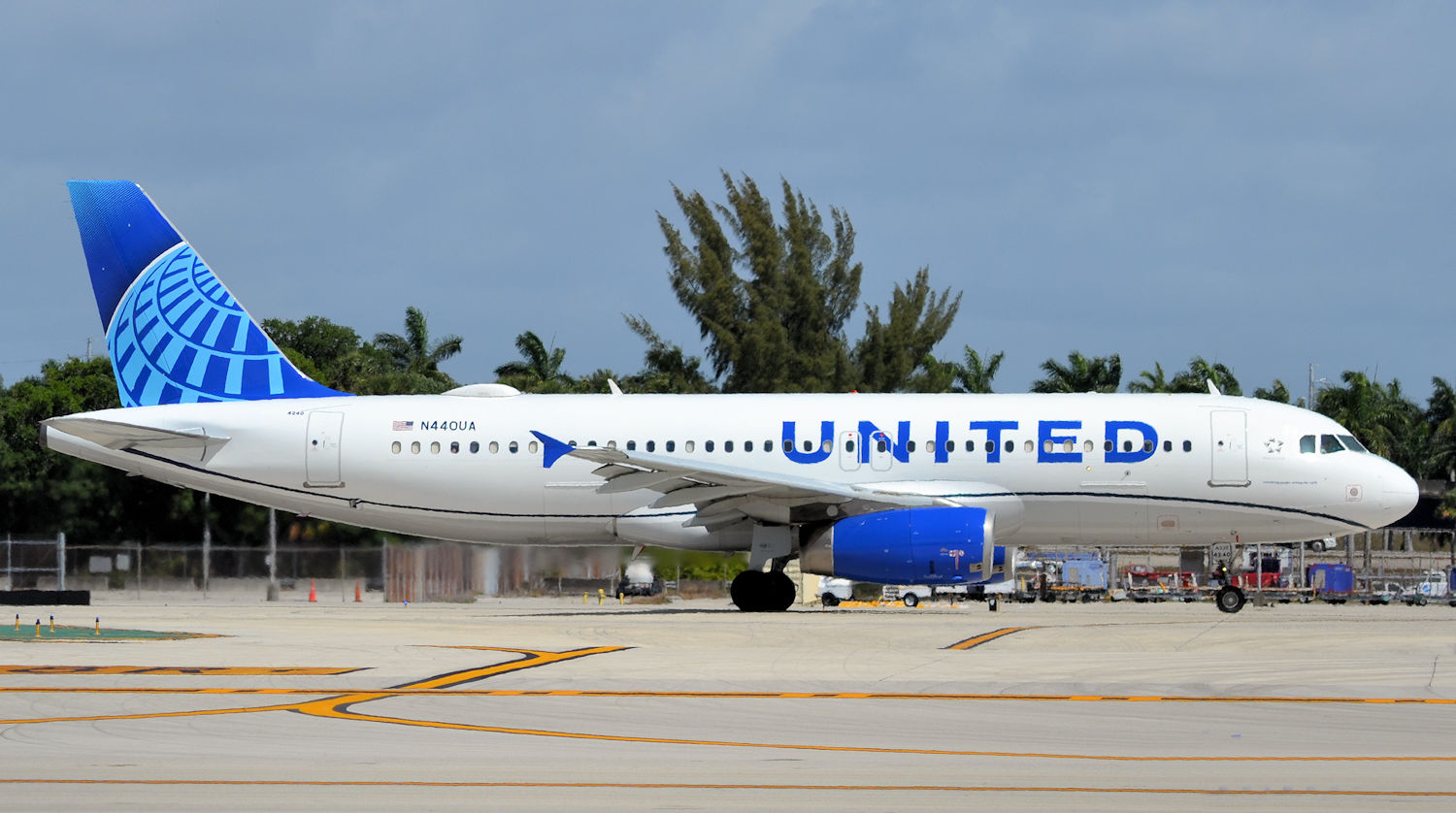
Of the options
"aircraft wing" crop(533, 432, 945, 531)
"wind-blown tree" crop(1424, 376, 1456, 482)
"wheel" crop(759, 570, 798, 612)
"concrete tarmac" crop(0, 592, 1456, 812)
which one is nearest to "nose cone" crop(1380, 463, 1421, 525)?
"concrete tarmac" crop(0, 592, 1456, 812)

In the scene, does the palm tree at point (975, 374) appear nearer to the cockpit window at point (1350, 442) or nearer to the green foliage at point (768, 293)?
the green foliage at point (768, 293)

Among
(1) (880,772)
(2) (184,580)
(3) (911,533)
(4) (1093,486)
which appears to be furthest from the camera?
(2) (184,580)

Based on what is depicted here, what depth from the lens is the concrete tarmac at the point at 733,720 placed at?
832 centimetres

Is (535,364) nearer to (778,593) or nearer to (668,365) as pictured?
(668,365)

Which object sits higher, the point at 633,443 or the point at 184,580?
the point at 633,443

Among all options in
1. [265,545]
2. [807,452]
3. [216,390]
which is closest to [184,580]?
[265,545]

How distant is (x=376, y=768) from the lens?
29.5 feet

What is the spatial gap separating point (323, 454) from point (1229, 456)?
14765 millimetres

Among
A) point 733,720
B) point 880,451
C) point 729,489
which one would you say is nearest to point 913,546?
point 880,451

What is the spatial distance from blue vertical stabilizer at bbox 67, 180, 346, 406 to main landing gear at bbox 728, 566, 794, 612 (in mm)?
8056

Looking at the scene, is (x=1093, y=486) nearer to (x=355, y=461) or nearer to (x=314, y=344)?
(x=355, y=461)

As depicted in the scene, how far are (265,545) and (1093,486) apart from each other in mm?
20592

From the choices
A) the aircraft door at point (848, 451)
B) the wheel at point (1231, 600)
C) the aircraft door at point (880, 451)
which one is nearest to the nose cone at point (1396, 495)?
the wheel at point (1231, 600)

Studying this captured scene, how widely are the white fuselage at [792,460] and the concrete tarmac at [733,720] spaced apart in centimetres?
495
